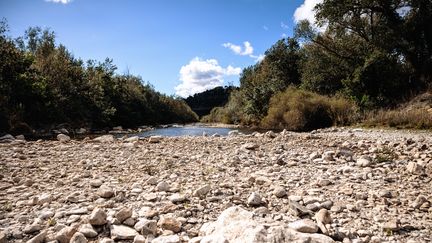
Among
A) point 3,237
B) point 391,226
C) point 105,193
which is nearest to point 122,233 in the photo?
point 3,237

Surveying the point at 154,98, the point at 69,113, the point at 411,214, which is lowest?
the point at 411,214

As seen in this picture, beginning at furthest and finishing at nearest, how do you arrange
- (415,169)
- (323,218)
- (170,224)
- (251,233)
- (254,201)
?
(415,169) → (254,201) → (323,218) → (170,224) → (251,233)

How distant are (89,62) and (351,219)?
49.9 meters

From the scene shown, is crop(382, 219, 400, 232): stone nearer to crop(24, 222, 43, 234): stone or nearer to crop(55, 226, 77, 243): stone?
crop(55, 226, 77, 243): stone

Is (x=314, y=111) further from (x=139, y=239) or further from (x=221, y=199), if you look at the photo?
(x=139, y=239)

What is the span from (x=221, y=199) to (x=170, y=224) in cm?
124

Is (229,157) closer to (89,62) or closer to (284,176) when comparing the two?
(284,176)

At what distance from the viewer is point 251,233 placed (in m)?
3.14

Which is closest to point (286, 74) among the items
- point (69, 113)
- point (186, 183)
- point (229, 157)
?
point (69, 113)

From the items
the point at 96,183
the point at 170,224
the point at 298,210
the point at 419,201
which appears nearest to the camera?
the point at 170,224

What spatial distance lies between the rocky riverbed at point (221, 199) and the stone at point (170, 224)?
0.01 meters

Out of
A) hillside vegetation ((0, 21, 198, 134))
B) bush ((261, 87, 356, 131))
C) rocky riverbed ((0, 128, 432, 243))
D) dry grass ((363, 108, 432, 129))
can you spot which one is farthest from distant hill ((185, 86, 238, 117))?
rocky riverbed ((0, 128, 432, 243))

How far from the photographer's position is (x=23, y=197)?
5363mm

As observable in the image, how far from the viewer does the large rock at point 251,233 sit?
311cm
